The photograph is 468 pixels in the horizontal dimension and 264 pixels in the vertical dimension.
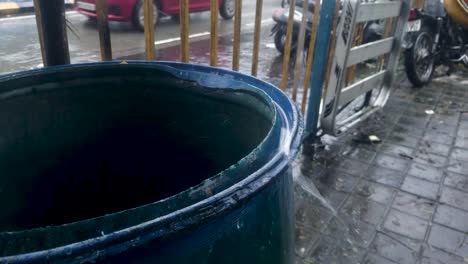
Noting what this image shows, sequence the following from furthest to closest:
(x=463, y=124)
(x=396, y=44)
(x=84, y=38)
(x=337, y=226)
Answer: (x=84, y=38), (x=463, y=124), (x=396, y=44), (x=337, y=226)

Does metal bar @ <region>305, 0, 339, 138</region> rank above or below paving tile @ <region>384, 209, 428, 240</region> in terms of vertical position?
above

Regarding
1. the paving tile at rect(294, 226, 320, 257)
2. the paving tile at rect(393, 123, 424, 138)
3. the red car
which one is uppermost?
the red car

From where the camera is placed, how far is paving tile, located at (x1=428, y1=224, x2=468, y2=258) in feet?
7.76

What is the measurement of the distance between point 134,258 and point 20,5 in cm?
1241

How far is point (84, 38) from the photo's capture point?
27.3 ft

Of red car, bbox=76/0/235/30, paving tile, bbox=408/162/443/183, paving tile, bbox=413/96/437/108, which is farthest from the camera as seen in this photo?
red car, bbox=76/0/235/30

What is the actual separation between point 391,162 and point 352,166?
389 mm

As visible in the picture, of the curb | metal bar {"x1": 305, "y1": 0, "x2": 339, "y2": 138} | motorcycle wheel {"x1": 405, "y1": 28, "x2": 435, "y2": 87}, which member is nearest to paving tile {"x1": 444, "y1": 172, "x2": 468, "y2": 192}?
metal bar {"x1": 305, "y1": 0, "x2": 339, "y2": 138}

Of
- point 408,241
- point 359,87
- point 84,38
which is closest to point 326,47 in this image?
point 359,87

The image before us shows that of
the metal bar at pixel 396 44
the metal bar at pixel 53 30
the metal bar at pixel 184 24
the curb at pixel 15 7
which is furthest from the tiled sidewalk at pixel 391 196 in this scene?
the curb at pixel 15 7

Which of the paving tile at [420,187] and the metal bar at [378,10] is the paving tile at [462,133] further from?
the metal bar at [378,10]

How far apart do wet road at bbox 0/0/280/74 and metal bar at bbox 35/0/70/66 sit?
4.09 meters

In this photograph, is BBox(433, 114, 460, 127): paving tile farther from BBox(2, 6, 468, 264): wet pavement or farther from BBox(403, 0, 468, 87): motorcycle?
BBox(403, 0, 468, 87): motorcycle

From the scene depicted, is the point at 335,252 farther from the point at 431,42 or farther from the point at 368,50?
the point at 431,42
